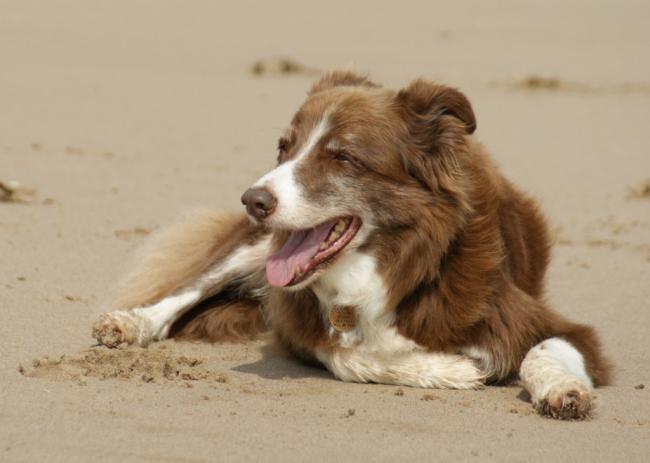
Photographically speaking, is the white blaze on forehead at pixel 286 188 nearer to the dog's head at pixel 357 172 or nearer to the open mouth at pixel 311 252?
the dog's head at pixel 357 172

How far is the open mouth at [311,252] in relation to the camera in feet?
19.3

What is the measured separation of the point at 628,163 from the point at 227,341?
24.1 feet

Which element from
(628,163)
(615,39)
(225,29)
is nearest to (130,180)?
(628,163)

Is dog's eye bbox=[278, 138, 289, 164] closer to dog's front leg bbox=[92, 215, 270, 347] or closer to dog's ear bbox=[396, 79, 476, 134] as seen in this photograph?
dog's ear bbox=[396, 79, 476, 134]

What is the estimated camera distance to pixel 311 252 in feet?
19.6

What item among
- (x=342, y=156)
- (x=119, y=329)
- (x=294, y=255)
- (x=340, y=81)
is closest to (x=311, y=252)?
(x=294, y=255)

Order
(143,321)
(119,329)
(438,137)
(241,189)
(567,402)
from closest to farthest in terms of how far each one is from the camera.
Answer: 1. (567,402)
2. (438,137)
3. (119,329)
4. (143,321)
5. (241,189)

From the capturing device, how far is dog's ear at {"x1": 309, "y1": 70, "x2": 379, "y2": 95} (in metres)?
6.68

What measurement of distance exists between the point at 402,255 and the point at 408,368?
1.90ft

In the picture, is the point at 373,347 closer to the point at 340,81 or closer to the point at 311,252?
the point at 311,252

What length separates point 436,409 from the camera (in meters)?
5.71

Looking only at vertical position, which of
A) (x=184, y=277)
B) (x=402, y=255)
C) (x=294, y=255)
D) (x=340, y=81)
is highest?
(x=340, y=81)

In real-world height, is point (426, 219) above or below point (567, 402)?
above

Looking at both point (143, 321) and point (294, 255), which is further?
point (143, 321)
